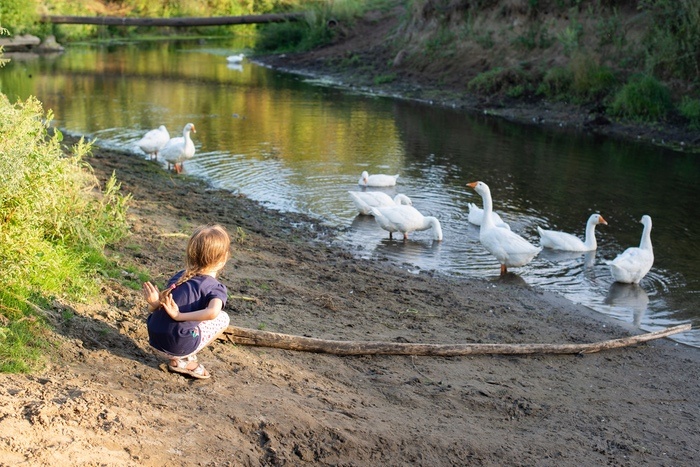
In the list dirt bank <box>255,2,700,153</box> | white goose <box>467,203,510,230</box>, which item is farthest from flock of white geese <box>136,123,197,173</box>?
dirt bank <box>255,2,700,153</box>

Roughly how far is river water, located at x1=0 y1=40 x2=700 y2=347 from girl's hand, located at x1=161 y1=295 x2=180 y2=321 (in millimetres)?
5910

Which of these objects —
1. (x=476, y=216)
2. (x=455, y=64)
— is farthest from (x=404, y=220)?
(x=455, y=64)

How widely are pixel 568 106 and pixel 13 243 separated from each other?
830 inches

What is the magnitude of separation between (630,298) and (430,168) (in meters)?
7.59

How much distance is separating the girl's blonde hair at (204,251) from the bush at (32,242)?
938mm

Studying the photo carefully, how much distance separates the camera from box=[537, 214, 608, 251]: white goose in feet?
38.8

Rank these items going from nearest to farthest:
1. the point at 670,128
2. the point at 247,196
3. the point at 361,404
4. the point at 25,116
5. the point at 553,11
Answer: the point at 361,404 → the point at 25,116 → the point at 247,196 → the point at 670,128 → the point at 553,11

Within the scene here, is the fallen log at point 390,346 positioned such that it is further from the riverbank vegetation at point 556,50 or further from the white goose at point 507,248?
the riverbank vegetation at point 556,50

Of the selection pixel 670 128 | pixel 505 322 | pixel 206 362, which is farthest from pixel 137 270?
pixel 670 128

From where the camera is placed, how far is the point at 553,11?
28359mm

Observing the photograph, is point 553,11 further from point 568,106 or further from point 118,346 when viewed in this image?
point 118,346

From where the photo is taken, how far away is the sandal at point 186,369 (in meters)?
5.18

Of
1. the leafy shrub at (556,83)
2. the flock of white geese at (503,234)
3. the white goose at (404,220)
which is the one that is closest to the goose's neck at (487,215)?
the flock of white geese at (503,234)

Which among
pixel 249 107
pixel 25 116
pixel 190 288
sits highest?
pixel 25 116
